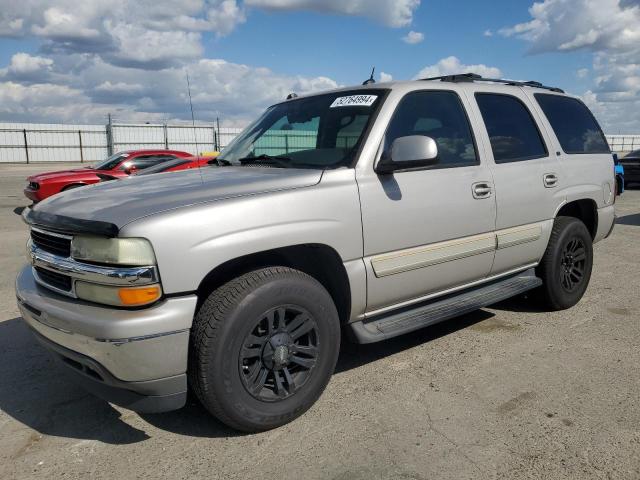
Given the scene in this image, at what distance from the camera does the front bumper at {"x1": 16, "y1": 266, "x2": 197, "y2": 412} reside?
95.8 inches

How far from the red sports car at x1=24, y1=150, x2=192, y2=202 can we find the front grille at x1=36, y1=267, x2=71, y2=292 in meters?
8.93

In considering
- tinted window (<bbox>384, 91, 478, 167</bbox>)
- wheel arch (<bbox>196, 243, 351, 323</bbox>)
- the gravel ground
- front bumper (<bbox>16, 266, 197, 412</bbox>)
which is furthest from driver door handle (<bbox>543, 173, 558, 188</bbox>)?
front bumper (<bbox>16, 266, 197, 412</bbox>)

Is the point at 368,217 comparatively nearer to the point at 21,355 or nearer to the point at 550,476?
the point at 550,476

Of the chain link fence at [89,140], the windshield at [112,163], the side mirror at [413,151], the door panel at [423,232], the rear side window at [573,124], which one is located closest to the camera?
the side mirror at [413,151]

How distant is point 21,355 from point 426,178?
3.20m

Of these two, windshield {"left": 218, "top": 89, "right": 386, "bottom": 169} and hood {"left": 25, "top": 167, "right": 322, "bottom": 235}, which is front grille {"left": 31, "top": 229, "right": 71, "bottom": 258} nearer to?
hood {"left": 25, "top": 167, "right": 322, "bottom": 235}

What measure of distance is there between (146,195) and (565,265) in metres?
3.69

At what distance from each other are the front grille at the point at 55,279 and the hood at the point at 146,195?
0.83 feet

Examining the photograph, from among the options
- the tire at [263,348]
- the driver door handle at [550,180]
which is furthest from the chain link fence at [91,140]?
the tire at [263,348]

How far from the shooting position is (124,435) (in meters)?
2.94

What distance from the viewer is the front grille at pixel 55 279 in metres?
2.71

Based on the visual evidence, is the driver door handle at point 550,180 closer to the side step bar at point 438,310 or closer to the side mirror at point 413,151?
the side step bar at point 438,310

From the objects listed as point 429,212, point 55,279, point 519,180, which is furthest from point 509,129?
point 55,279

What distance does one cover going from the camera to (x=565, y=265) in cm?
481
